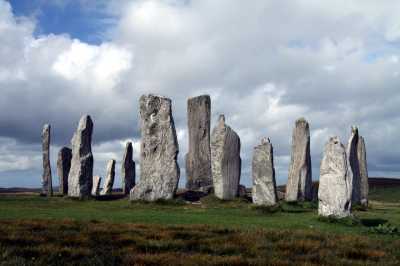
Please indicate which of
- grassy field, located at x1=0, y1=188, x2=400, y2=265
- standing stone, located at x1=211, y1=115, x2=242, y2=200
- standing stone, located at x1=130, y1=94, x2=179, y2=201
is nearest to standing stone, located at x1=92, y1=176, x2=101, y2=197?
standing stone, located at x1=130, y1=94, x2=179, y2=201

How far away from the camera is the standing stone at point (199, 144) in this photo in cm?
3616

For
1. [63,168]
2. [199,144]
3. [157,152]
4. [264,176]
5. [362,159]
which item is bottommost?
[264,176]

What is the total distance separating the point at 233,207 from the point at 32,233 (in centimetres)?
1354

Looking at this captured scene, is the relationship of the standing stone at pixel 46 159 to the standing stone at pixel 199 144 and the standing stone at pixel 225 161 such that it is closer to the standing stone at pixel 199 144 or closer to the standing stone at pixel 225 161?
the standing stone at pixel 199 144

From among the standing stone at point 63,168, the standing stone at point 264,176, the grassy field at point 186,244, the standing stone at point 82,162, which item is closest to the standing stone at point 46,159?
the standing stone at point 63,168

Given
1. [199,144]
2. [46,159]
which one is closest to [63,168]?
[46,159]

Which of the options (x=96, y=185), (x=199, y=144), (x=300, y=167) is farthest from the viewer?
(x=96, y=185)

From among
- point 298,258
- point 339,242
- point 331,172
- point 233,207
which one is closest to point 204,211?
point 233,207

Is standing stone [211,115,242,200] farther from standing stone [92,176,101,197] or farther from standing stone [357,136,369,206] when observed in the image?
standing stone [92,176,101,197]

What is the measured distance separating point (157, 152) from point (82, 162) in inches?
252

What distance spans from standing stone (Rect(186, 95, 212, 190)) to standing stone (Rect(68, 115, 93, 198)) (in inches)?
281

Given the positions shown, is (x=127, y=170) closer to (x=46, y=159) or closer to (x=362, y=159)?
(x=46, y=159)

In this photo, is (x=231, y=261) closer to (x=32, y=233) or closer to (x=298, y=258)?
(x=298, y=258)

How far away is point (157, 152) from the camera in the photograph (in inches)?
1107
